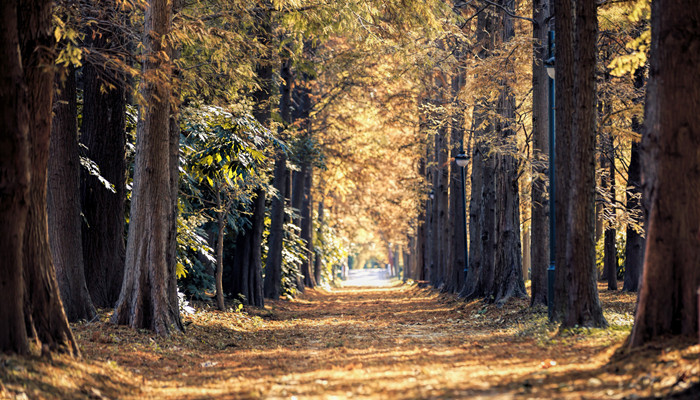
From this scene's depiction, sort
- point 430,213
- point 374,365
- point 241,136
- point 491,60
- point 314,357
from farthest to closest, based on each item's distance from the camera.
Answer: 1. point 430,213
2. point 491,60
3. point 241,136
4. point 314,357
5. point 374,365

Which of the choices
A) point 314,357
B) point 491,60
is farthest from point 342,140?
point 314,357

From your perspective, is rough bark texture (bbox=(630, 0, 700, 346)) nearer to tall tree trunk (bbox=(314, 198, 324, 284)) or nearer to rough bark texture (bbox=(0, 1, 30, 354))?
rough bark texture (bbox=(0, 1, 30, 354))

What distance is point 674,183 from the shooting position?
7.50m

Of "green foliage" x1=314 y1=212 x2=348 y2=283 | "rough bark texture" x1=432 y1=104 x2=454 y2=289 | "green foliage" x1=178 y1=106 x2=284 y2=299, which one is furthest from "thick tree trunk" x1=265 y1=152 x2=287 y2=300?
"green foliage" x1=314 y1=212 x2=348 y2=283

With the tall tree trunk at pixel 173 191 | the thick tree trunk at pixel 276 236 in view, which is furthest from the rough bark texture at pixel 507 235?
the tall tree trunk at pixel 173 191

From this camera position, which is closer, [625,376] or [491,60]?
[625,376]

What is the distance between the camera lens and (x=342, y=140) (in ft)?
99.9

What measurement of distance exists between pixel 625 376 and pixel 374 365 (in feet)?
10.6

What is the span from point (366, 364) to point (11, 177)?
4.78m

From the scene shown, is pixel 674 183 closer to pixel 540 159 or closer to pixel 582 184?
pixel 582 184

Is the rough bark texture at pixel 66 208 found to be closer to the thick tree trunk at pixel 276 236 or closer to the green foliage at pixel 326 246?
the thick tree trunk at pixel 276 236

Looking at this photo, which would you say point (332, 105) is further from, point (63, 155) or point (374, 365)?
point (374, 365)

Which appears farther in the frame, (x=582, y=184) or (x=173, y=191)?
(x=173, y=191)

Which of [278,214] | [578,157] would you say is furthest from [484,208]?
[578,157]
